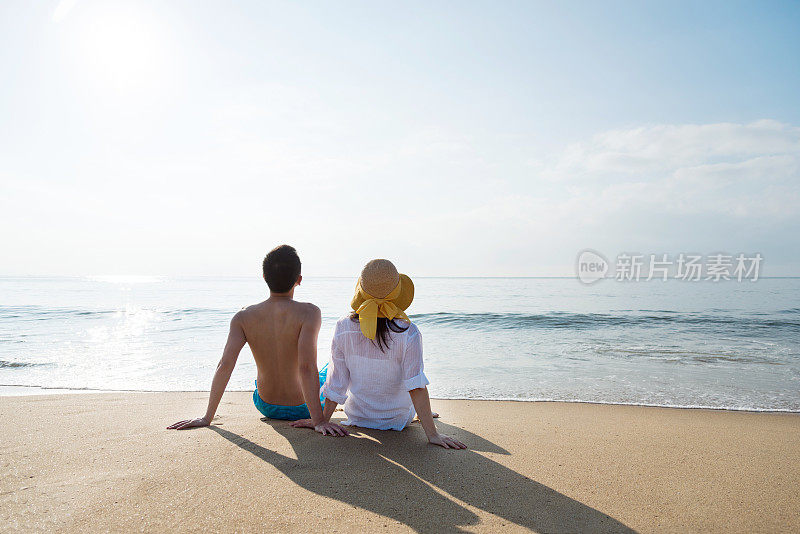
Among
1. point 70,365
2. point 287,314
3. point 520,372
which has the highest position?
point 287,314

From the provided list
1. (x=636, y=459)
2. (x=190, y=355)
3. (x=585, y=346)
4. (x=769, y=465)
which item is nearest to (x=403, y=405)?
(x=636, y=459)

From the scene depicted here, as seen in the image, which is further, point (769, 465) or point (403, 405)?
point (403, 405)

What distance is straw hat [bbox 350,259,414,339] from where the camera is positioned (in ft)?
9.88

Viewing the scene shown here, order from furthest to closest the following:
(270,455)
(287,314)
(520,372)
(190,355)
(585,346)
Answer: (585,346) < (190,355) < (520,372) < (287,314) < (270,455)

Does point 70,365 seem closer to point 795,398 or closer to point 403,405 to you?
point 403,405

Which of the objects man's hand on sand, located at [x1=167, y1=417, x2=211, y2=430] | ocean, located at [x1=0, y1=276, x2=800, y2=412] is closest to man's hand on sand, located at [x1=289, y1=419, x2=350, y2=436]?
man's hand on sand, located at [x1=167, y1=417, x2=211, y2=430]

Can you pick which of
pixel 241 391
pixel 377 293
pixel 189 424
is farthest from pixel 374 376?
pixel 241 391

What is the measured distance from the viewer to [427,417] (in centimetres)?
308

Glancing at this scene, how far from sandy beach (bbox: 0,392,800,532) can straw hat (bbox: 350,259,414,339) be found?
87cm

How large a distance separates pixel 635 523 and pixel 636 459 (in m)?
1.02

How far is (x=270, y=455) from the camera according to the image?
2.91m

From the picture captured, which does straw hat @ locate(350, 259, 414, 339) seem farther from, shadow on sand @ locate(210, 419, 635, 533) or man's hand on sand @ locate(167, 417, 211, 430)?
man's hand on sand @ locate(167, 417, 211, 430)

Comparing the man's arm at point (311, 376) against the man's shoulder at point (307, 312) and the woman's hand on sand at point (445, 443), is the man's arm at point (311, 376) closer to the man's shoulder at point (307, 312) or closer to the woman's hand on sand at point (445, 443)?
the man's shoulder at point (307, 312)

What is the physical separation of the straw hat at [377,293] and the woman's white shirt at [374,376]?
0.14 m
